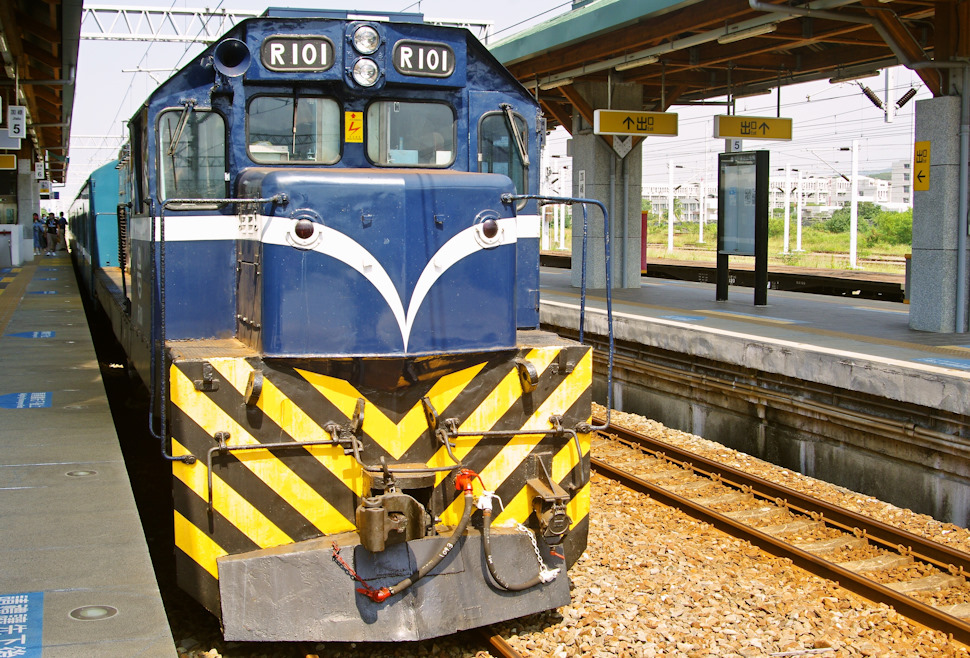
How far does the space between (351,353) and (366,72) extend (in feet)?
5.56

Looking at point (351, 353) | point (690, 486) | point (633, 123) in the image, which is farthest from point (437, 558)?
point (633, 123)

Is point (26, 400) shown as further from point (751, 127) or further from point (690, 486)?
point (751, 127)

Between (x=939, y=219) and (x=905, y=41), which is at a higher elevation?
(x=905, y=41)

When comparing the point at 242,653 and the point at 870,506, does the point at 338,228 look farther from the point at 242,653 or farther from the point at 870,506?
the point at 870,506

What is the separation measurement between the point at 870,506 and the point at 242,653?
18.4ft

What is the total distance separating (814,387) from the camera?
30.0 feet

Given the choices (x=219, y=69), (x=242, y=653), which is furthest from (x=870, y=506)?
(x=219, y=69)

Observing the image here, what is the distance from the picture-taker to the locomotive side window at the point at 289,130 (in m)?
5.42

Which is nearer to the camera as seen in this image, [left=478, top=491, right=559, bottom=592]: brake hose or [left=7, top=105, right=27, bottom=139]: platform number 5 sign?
[left=478, top=491, right=559, bottom=592]: brake hose

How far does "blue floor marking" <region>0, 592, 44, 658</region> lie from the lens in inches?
134

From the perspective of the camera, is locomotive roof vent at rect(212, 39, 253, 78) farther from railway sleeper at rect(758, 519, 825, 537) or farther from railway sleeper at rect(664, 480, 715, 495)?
railway sleeper at rect(664, 480, 715, 495)

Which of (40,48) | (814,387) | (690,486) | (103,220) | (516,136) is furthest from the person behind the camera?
(40,48)

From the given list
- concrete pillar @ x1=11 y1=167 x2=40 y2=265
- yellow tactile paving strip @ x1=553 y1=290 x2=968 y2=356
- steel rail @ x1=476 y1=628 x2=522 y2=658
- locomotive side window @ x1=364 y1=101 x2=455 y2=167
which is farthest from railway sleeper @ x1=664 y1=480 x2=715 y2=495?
concrete pillar @ x1=11 y1=167 x2=40 y2=265

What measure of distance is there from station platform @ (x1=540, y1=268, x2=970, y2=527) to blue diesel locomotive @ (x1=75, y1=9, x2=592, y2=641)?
399 cm
